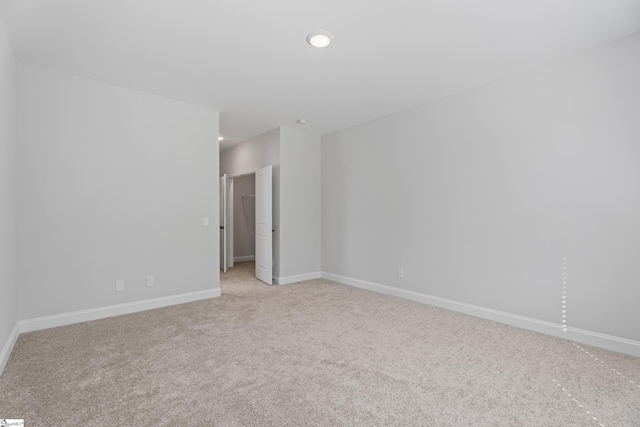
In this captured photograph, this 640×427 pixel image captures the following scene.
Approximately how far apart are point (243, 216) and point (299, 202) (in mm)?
2847

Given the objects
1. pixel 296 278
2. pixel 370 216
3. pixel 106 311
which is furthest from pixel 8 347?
pixel 370 216

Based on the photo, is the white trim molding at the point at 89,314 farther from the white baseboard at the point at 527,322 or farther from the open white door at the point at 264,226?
the white baseboard at the point at 527,322

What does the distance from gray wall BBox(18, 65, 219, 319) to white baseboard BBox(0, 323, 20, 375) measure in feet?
0.79

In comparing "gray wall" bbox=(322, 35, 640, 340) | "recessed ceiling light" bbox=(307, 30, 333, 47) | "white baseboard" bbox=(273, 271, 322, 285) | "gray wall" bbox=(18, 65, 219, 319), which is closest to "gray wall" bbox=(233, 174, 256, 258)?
"white baseboard" bbox=(273, 271, 322, 285)

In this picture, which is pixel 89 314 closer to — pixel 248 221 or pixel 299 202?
pixel 299 202

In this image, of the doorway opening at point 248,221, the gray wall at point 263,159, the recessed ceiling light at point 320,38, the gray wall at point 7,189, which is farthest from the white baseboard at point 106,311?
the recessed ceiling light at point 320,38

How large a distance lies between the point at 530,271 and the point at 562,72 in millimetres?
1991

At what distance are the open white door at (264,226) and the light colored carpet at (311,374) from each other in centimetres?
177

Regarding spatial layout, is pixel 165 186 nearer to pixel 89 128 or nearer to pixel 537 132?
pixel 89 128

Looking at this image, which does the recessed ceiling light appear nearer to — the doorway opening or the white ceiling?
the white ceiling

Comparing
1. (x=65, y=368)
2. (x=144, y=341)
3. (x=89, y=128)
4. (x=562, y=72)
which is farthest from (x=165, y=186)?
(x=562, y=72)

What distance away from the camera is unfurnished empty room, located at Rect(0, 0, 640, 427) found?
2.09m

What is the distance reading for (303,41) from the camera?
8.71 ft

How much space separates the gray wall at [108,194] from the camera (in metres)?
3.10
